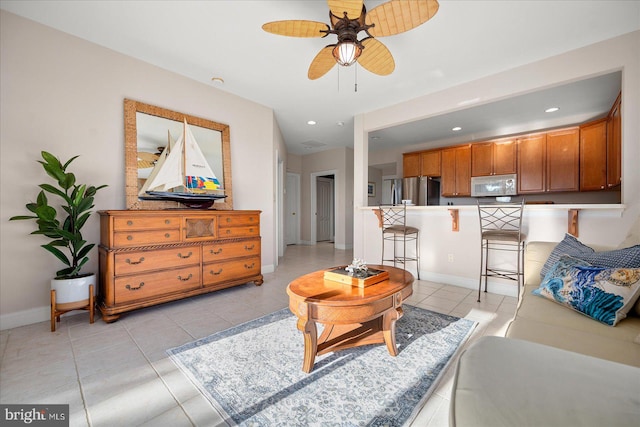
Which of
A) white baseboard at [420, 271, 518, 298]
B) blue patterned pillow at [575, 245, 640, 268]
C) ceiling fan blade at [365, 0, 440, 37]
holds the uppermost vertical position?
ceiling fan blade at [365, 0, 440, 37]

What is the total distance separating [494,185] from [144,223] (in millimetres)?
5563

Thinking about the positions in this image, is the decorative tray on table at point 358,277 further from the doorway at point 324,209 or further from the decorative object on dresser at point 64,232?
the doorway at point 324,209

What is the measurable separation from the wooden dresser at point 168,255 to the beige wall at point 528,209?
6.98 ft

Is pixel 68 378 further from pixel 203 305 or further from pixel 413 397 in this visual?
pixel 413 397

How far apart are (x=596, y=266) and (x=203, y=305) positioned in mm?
3097

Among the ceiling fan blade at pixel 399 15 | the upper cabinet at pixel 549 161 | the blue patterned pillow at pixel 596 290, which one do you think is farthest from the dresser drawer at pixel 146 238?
the upper cabinet at pixel 549 161

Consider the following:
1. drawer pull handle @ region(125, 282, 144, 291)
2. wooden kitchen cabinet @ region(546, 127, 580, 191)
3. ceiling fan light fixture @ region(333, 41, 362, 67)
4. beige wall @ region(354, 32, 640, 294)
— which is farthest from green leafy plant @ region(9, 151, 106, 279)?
wooden kitchen cabinet @ region(546, 127, 580, 191)

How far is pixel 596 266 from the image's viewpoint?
142 centimetres

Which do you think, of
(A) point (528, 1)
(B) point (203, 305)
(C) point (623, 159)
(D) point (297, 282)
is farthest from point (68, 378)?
(C) point (623, 159)

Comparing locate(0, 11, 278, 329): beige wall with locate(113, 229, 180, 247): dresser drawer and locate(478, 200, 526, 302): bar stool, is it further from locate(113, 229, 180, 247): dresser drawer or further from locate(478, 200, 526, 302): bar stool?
locate(478, 200, 526, 302): bar stool

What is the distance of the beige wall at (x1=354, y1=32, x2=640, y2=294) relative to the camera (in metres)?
2.41

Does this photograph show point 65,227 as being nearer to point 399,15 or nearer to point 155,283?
point 155,283

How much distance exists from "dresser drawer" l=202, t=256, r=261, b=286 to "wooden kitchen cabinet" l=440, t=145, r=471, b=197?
13.9 ft

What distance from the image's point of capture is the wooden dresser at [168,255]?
2271 millimetres
